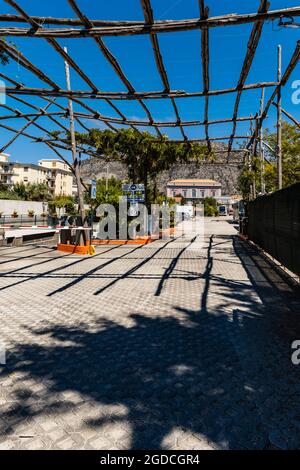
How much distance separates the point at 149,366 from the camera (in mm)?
3996

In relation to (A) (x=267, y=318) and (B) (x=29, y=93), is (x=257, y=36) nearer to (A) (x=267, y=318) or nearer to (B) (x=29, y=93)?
(A) (x=267, y=318)

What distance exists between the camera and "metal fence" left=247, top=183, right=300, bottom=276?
783cm

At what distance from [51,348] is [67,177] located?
386ft

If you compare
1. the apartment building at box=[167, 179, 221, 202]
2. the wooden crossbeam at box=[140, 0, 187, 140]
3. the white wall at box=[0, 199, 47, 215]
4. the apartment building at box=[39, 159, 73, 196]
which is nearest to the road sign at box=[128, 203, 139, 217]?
the wooden crossbeam at box=[140, 0, 187, 140]

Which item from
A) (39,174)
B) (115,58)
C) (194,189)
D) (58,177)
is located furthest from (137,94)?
(194,189)

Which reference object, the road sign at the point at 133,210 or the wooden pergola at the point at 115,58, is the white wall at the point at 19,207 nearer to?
the road sign at the point at 133,210

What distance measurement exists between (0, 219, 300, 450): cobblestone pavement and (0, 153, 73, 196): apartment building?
88.8 m

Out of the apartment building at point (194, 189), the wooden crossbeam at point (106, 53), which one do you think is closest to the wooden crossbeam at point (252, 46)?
the wooden crossbeam at point (106, 53)

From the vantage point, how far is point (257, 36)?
5.66 m

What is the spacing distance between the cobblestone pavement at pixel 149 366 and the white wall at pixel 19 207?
36.9 m

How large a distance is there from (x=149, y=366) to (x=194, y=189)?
13101 centimetres

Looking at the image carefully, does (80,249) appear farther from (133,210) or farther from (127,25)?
(127,25)

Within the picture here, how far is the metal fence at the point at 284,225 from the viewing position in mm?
7828
